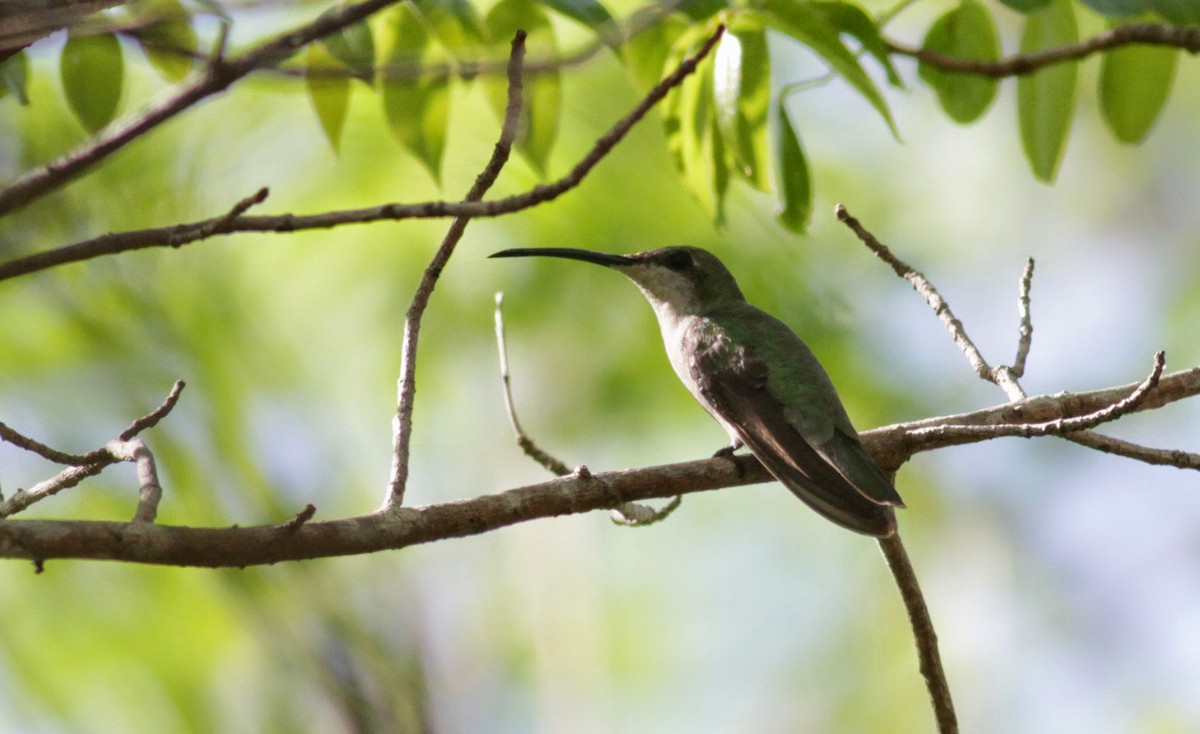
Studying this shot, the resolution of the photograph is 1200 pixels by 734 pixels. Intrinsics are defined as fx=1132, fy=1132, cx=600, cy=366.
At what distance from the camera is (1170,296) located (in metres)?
13.9

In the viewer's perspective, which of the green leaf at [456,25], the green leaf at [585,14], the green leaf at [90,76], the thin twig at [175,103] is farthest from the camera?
the green leaf at [456,25]

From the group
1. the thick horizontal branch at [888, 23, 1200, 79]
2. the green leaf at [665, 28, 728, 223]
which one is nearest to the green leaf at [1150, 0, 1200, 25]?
the thick horizontal branch at [888, 23, 1200, 79]

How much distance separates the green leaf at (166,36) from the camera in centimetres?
278

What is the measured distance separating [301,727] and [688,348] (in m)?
3.05

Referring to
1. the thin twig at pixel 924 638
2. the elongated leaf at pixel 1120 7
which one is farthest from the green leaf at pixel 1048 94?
the thin twig at pixel 924 638

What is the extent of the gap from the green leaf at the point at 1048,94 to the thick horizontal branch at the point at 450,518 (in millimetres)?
976

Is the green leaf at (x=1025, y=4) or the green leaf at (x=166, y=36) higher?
the green leaf at (x=1025, y=4)

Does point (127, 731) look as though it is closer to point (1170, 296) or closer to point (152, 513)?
point (152, 513)

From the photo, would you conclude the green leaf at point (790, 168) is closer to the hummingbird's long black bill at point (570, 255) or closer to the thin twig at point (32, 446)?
the hummingbird's long black bill at point (570, 255)

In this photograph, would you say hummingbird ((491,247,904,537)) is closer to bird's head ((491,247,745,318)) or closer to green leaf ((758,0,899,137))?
bird's head ((491,247,745,318))

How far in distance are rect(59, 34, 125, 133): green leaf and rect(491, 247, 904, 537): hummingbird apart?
8.36ft

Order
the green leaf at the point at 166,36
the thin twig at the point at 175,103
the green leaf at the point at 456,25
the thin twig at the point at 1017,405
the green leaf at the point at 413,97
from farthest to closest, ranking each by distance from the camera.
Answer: the green leaf at the point at 413,97, the green leaf at the point at 456,25, the thin twig at the point at 1017,405, the green leaf at the point at 166,36, the thin twig at the point at 175,103

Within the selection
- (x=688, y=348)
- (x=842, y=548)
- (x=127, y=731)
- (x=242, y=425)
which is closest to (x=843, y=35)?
(x=688, y=348)

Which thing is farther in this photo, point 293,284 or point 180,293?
point 293,284
